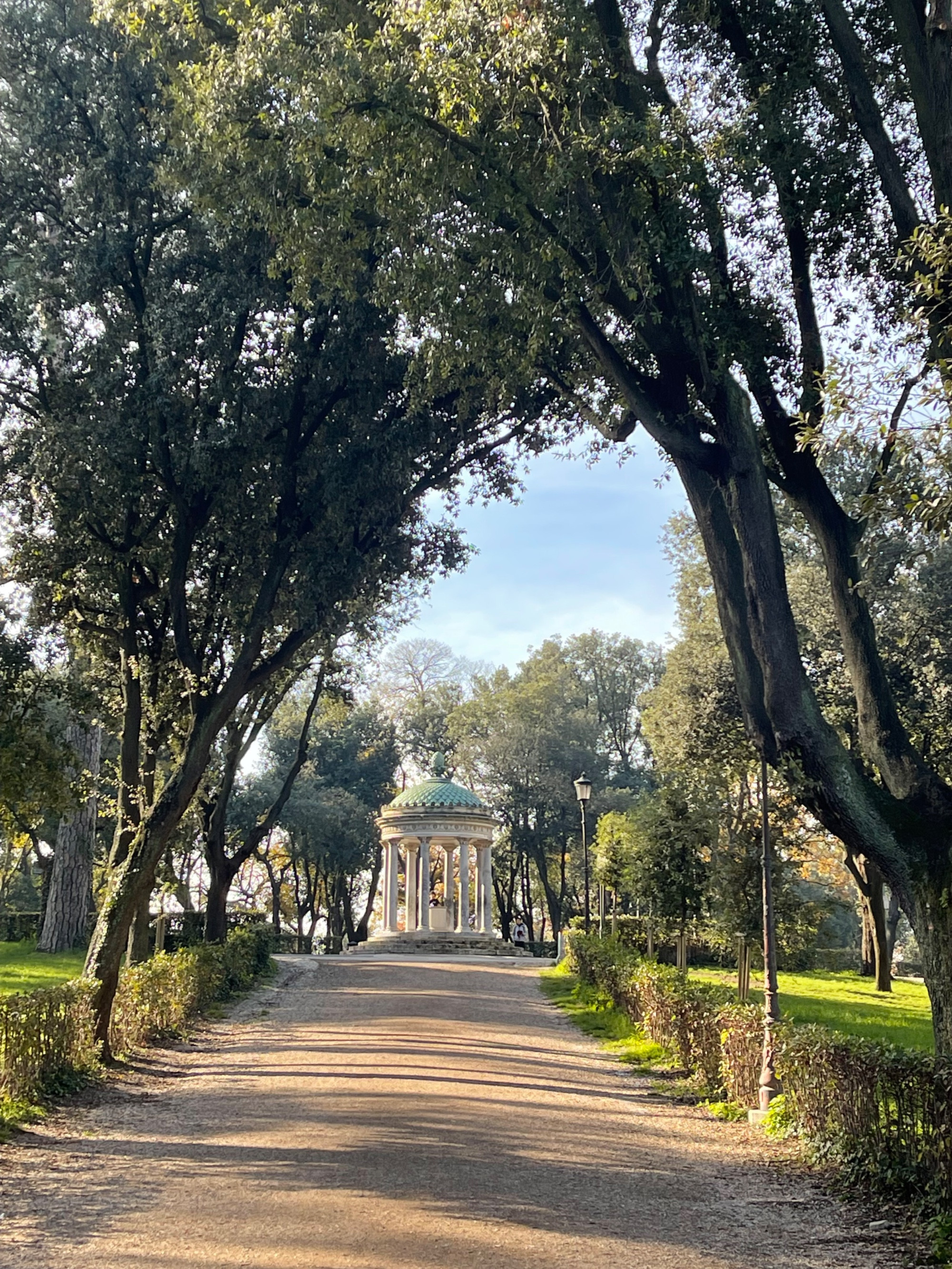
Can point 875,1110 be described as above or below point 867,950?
above

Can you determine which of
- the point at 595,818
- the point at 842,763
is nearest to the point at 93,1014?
the point at 842,763

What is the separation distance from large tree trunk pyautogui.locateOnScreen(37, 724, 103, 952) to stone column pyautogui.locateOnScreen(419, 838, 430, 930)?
14.0 m

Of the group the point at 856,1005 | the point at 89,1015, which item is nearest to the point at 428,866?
the point at 856,1005

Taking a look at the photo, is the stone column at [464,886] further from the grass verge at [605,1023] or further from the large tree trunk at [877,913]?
the large tree trunk at [877,913]

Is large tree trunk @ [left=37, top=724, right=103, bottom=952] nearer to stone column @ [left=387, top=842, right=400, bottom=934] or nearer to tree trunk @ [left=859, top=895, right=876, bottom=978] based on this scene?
stone column @ [left=387, top=842, right=400, bottom=934]

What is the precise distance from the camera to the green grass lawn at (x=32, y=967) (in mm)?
19156

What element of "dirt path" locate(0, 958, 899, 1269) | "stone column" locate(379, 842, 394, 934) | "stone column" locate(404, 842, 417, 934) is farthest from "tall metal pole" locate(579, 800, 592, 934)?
"dirt path" locate(0, 958, 899, 1269)

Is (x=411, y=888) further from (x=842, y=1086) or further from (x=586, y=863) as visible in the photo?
(x=842, y=1086)

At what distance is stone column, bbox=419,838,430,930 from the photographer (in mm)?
39969

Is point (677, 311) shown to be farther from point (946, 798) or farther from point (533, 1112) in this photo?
point (533, 1112)

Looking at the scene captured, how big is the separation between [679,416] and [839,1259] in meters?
6.47

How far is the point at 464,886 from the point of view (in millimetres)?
40250

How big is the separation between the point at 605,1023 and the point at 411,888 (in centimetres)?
2546

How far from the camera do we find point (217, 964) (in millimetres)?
18953
